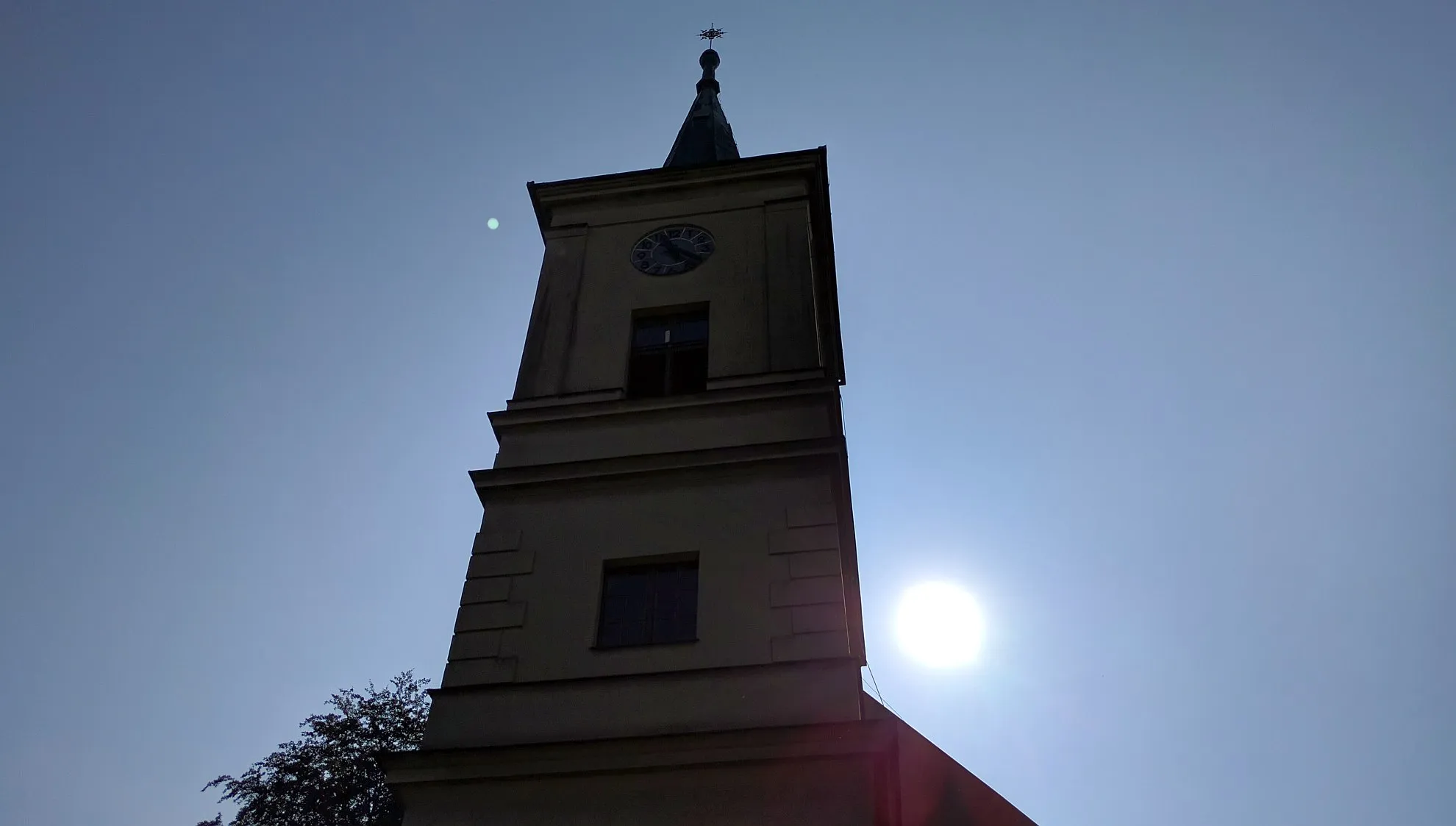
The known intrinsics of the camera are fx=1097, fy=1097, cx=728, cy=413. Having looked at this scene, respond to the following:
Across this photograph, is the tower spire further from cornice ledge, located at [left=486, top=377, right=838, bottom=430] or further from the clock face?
cornice ledge, located at [left=486, top=377, right=838, bottom=430]

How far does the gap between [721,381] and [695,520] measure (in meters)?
2.47

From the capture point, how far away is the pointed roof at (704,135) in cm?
2173

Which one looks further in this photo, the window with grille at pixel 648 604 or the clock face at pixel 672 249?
the clock face at pixel 672 249

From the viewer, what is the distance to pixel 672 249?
1725 centimetres

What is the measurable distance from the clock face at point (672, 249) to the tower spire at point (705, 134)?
2885 millimetres

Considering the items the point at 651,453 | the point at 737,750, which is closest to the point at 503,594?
the point at 651,453

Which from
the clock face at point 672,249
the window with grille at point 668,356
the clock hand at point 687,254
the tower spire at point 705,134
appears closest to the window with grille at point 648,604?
the window with grille at point 668,356

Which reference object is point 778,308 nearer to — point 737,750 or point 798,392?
point 798,392

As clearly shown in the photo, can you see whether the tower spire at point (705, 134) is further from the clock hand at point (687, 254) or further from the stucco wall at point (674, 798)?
the stucco wall at point (674, 798)

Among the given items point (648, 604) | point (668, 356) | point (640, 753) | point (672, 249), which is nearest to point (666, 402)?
point (668, 356)

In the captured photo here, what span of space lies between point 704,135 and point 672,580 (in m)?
12.9

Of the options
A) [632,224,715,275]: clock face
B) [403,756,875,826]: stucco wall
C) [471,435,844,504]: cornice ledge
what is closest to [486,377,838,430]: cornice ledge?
[471,435,844,504]: cornice ledge

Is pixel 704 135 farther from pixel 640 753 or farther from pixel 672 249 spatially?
pixel 640 753

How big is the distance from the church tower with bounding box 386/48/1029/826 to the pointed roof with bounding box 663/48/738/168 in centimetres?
461
